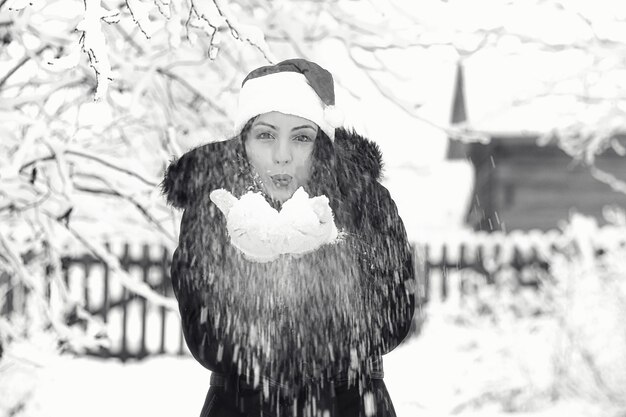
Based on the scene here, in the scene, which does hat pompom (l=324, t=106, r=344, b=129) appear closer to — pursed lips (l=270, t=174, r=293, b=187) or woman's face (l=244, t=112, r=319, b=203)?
woman's face (l=244, t=112, r=319, b=203)

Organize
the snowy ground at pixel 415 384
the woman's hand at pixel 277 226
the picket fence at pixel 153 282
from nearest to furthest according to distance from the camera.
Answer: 1. the woman's hand at pixel 277 226
2. the snowy ground at pixel 415 384
3. the picket fence at pixel 153 282

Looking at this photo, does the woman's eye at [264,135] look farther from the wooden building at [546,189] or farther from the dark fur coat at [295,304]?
the wooden building at [546,189]

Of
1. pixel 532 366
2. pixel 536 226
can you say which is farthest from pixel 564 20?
pixel 536 226

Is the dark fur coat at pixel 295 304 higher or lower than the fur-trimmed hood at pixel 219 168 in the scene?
lower

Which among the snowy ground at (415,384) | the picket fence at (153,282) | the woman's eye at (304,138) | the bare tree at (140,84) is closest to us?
the woman's eye at (304,138)

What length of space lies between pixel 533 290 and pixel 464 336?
2.29 metres

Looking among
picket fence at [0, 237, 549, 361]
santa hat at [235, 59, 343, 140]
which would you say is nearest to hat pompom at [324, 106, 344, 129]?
santa hat at [235, 59, 343, 140]

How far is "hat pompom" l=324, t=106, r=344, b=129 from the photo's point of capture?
229 cm

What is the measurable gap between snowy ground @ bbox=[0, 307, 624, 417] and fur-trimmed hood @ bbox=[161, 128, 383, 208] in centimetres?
241

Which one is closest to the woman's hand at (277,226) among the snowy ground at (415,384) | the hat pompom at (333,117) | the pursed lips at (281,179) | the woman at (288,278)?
the woman at (288,278)

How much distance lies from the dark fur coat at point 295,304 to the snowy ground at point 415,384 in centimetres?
255

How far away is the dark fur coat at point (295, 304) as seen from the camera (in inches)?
78.8

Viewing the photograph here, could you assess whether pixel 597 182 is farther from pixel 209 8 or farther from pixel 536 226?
pixel 209 8

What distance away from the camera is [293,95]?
7.38 ft
